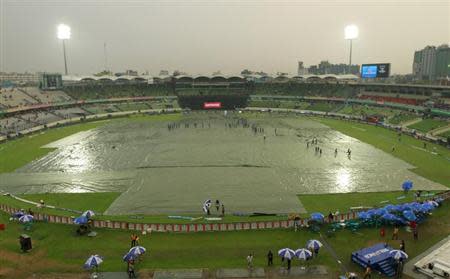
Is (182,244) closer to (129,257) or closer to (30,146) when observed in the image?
(129,257)

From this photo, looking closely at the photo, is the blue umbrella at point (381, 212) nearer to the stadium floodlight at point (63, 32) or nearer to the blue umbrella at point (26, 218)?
the blue umbrella at point (26, 218)

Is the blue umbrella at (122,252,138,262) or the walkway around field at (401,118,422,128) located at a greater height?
the walkway around field at (401,118,422,128)

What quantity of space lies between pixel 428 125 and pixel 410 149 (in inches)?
910

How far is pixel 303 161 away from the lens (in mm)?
51438

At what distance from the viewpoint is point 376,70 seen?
11475 centimetres

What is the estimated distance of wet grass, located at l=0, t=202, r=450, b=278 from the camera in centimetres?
2362

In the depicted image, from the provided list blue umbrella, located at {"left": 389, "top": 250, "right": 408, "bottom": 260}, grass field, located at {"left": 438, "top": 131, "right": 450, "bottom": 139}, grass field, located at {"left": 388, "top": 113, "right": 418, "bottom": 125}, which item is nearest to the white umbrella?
blue umbrella, located at {"left": 389, "top": 250, "right": 408, "bottom": 260}

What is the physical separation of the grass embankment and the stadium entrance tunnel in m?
42.8

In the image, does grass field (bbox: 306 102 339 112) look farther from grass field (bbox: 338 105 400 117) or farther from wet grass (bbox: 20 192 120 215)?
wet grass (bbox: 20 192 120 215)

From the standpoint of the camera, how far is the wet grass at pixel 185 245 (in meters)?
23.6

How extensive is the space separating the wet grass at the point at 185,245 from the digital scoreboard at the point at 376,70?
93.5 m

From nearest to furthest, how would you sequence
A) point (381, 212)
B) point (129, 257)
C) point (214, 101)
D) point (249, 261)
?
1. point (129, 257)
2. point (249, 261)
3. point (381, 212)
4. point (214, 101)

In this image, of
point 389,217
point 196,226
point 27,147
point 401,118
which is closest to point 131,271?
point 196,226

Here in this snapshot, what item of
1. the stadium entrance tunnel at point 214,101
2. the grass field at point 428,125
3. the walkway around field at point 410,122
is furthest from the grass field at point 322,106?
the grass field at point 428,125
